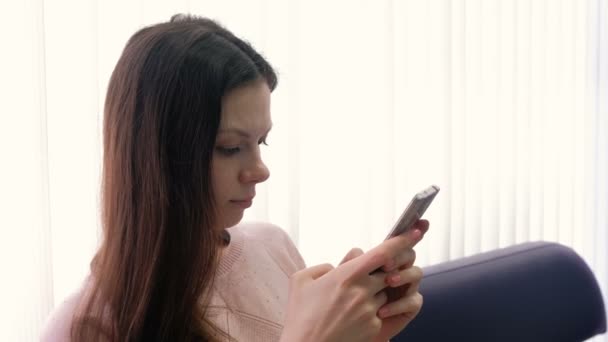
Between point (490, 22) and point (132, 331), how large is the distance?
1.48 meters

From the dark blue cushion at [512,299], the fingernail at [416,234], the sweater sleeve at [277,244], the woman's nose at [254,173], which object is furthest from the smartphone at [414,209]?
the dark blue cushion at [512,299]

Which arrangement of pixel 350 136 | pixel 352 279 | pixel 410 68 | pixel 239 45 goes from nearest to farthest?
pixel 352 279 < pixel 239 45 < pixel 350 136 < pixel 410 68

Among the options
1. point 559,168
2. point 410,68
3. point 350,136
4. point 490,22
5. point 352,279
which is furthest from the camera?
point 559,168

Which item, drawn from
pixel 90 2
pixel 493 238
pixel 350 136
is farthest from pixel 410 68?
pixel 90 2

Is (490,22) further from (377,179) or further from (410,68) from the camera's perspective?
(377,179)

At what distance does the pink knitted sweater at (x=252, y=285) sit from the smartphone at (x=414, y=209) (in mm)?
339

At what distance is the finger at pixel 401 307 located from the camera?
0.81 metres

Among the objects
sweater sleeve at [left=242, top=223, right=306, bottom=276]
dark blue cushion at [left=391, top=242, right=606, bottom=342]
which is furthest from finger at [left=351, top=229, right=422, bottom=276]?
dark blue cushion at [left=391, top=242, right=606, bottom=342]

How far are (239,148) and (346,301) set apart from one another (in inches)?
10.1

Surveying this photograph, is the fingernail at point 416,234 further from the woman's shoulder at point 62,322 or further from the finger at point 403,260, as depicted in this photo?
the woman's shoulder at point 62,322

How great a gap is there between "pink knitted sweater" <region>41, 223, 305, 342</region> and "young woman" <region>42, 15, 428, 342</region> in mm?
115

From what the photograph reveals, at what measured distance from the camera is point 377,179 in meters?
1.72

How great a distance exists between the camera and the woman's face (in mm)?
865

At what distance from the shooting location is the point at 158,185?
836 millimetres
